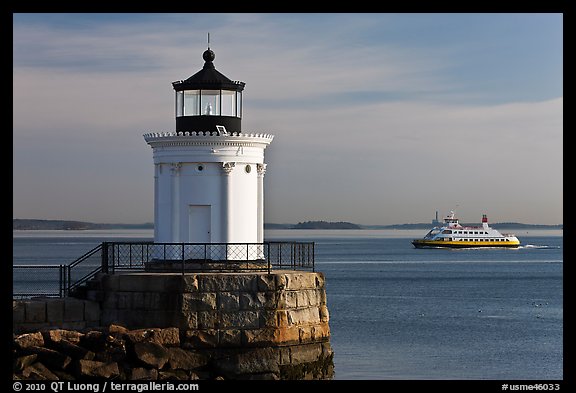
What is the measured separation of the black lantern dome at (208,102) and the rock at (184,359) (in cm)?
491

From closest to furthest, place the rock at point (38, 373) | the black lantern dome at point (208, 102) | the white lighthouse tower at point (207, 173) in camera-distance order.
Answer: the rock at point (38, 373)
the white lighthouse tower at point (207, 173)
the black lantern dome at point (208, 102)

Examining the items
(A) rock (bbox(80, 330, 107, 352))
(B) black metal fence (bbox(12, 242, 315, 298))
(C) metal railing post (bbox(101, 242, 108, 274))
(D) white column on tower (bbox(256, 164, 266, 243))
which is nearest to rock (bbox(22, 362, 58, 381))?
(A) rock (bbox(80, 330, 107, 352))

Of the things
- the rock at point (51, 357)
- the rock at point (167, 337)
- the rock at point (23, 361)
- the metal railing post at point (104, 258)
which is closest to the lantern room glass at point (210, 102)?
the metal railing post at point (104, 258)

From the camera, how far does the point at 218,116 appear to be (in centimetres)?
2198

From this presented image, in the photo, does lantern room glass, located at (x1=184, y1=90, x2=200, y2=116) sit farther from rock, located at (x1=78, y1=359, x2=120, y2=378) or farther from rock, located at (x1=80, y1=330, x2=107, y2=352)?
rock, located at (x1=78, y1=359, x2=120, y2=378)

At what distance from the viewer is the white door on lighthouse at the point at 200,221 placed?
21.5 meters

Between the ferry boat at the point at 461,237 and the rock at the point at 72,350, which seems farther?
the ferry boat at the point at 461,237

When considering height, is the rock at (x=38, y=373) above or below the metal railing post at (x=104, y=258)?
below

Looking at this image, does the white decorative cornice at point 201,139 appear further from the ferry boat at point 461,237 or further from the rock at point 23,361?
the ferry boat at point 461,237

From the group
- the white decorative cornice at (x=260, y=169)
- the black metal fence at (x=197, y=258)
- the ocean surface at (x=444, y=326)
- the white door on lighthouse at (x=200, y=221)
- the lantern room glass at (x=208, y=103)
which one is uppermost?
the lantern room glass at (x=208, y=103)

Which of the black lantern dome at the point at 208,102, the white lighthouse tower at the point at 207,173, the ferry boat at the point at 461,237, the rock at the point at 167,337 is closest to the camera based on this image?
the rock at the point at 167,337
